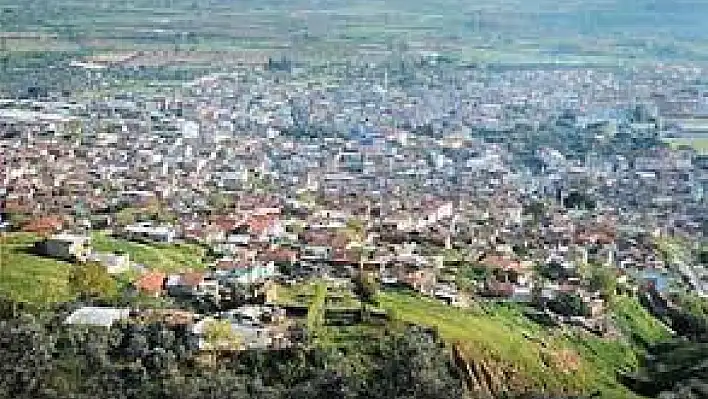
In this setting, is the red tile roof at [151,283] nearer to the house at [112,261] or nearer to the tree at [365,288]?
the house at [112,261]

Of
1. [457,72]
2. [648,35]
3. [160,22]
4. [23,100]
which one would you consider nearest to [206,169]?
[23,100]

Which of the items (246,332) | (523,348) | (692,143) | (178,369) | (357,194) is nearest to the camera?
(178,369)

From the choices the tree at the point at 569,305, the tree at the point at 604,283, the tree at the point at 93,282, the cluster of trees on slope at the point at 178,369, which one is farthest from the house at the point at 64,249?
the tree at the point at 604,283

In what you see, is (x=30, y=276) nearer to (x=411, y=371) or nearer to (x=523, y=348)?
(x=411, y=371)

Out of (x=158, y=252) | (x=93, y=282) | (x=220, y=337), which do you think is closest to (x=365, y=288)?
(x=220, y=337)

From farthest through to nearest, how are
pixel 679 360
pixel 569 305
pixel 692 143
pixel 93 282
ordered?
pixel 692 143
pixel 569 305
pixel 679 360
pixel 93 282

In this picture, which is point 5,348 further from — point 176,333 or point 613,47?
point 613,47
